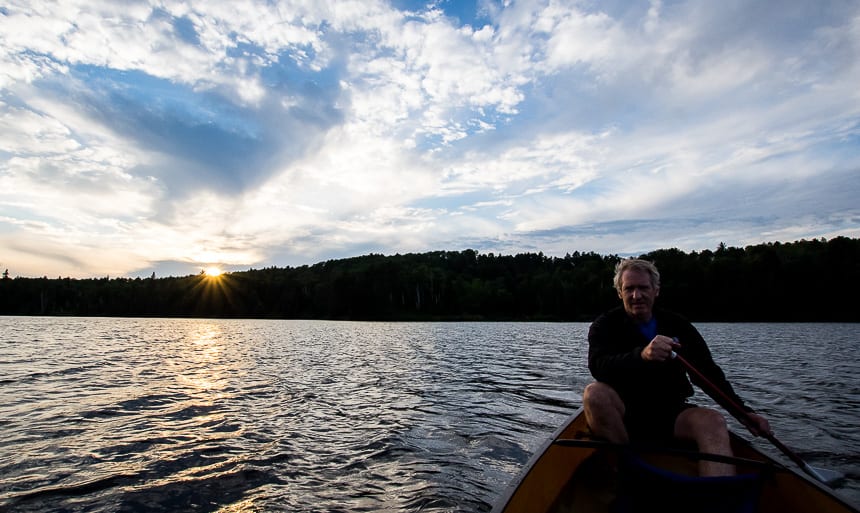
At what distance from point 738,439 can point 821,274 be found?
100680mm

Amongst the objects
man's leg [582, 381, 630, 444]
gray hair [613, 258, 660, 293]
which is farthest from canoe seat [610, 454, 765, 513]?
gray hair [613, 258, 660, 293]

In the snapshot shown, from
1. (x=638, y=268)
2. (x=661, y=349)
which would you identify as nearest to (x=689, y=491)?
(x=661, y=349)

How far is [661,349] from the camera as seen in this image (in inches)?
158

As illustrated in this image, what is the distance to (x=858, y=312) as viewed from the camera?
77375 millimetres

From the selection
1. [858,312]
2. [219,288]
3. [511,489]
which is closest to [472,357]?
[511,489]

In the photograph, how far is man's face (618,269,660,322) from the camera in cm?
486

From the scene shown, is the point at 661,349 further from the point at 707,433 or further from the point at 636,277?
the point at 636,277

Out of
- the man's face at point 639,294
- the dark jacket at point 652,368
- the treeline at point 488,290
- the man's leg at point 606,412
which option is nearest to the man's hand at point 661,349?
the dark jacket at point 652,368

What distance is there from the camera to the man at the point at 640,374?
14.8ft

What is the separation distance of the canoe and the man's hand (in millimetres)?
709

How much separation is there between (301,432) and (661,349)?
6.31m

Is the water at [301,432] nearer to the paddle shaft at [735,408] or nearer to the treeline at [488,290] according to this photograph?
the paddle shaft at [735,408]

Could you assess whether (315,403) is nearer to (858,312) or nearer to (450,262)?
(858,312)

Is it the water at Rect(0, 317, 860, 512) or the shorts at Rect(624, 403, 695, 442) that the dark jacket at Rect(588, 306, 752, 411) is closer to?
the shorts at Rect(624, 403, 695, 442)
